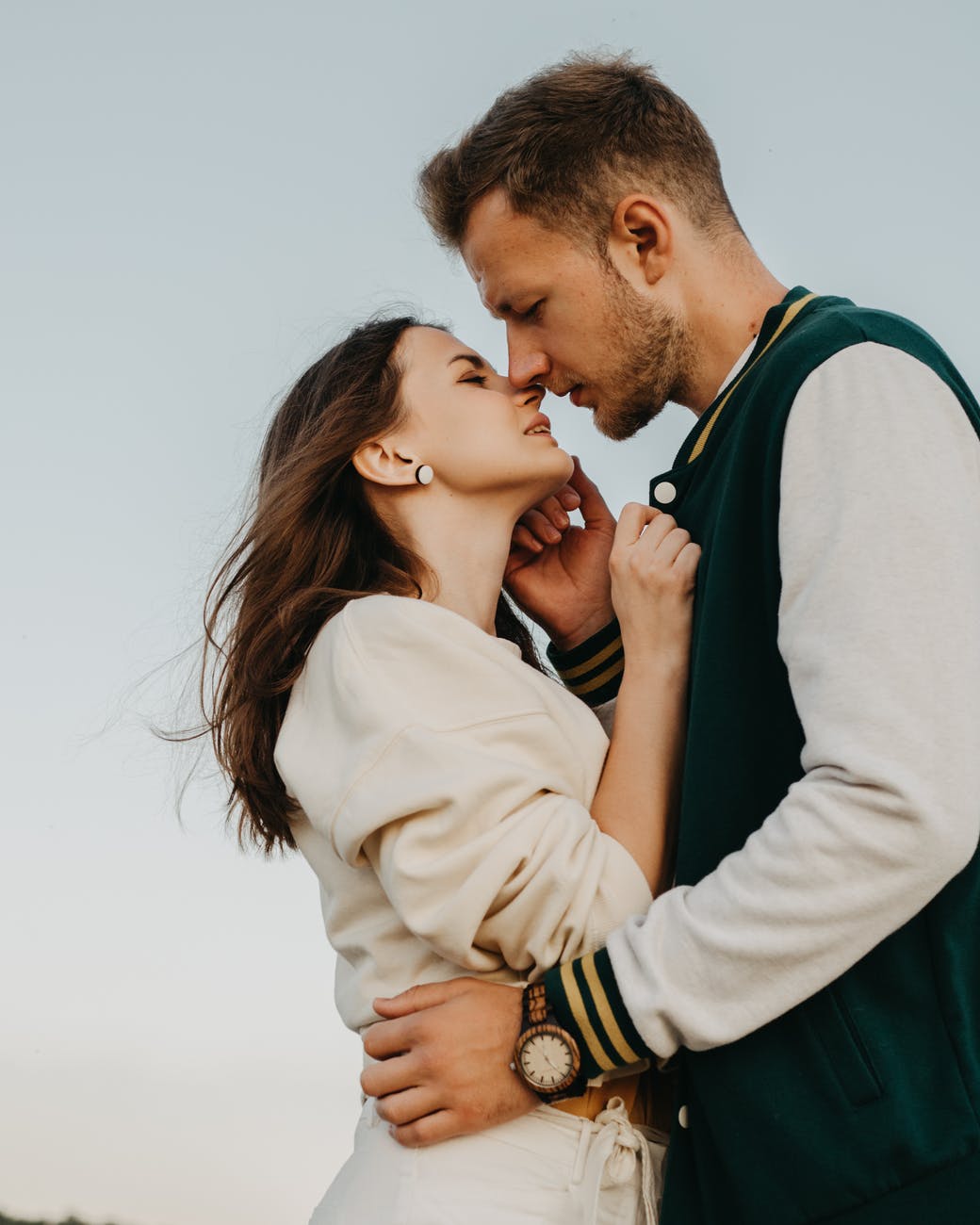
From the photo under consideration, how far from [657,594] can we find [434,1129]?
106cm

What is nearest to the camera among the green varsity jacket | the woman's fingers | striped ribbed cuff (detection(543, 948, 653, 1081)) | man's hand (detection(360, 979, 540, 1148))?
the green varsity jacket

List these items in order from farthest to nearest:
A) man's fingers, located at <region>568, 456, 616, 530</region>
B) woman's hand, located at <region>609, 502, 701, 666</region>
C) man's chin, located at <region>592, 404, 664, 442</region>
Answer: man's fingers, located at <region>568, 456, 616, 530</region> → man's chin, located at <region>592, 404, 664, 442</region> → woman's hand, located at <region>609, 502, 701, 666</region>

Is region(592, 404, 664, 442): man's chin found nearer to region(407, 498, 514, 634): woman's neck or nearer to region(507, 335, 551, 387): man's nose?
region(507, 335, 551, 387): man's nose

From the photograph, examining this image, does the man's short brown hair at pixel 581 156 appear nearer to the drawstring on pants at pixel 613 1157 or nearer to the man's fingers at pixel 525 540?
the man's fingers at pixel 525 540

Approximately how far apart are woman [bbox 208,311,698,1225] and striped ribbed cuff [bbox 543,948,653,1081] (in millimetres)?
110

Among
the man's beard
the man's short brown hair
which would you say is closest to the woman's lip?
the man's beard

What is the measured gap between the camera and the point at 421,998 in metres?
2.15

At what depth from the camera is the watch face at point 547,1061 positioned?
78.3 inches

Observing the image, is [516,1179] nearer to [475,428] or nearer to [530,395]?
[475,428]

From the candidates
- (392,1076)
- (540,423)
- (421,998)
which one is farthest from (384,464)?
(392,1076)

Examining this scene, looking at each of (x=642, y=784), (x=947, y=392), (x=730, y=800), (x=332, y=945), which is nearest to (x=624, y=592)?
(x=642, y=784)

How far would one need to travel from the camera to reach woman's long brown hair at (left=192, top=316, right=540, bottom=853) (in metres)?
2.68

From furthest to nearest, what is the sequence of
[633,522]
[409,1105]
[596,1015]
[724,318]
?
1. [724,318]
2. [633,522]
3. [409,1105]
4. [596,1015]

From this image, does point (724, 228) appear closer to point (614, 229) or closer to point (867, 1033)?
point (614, 229)
